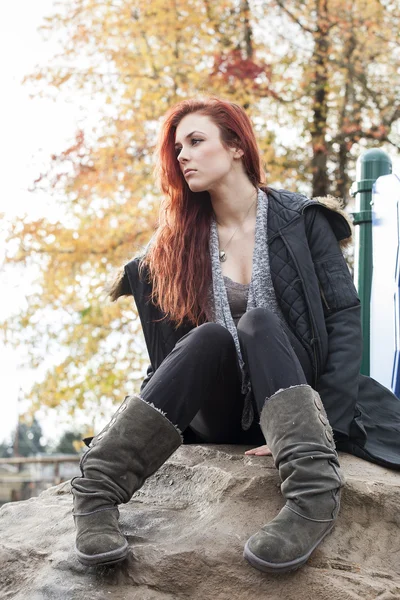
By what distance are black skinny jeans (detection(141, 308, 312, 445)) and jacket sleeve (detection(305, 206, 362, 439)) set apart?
0.71 feet

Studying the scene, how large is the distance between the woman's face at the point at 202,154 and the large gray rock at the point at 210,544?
933 millimetres

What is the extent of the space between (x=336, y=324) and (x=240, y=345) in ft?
1.37

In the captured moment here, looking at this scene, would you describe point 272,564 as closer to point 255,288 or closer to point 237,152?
Result: point 255,288

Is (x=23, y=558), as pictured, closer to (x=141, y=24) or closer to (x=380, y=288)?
(x=380, y=288)

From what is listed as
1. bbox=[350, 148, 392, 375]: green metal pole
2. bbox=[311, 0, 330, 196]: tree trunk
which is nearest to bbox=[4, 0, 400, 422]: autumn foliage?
bbox=[311, 0, 330, 196]: tree trunk

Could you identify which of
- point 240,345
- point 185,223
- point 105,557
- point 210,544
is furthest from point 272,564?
point 185,223

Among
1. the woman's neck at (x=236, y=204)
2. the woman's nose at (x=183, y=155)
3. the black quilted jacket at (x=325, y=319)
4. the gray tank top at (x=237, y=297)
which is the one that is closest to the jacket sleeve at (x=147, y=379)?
the black quilted jacket at (x=325, y=319)

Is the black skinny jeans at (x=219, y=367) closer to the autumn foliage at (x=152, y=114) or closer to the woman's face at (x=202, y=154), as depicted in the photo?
the woman's face at (x=202, y=154)

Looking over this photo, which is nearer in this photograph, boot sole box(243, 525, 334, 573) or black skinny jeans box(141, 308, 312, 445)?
boot sole box(243, 525, 334, 573)

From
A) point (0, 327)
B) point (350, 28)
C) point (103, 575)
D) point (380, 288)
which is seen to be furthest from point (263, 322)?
Answer: point (350, 28)

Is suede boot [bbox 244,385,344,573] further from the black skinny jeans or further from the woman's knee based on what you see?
the woman's knee

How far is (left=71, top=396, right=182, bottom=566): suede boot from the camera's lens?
2068 millimetres

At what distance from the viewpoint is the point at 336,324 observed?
2629 millimetres

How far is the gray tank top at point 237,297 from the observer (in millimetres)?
2746
